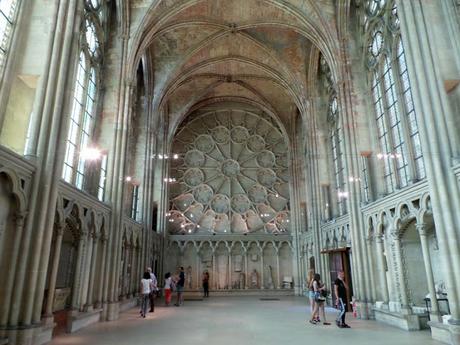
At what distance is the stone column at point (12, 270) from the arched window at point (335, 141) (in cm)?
1384

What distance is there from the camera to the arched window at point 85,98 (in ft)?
36.9

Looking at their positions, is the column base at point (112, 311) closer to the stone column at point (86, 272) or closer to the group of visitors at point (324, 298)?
the stone column at point (86, 272)

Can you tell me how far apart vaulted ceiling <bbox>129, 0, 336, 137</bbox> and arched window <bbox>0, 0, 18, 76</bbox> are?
7.53 metres

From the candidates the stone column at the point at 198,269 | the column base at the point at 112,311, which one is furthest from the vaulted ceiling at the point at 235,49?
the column base at the point at 112,311

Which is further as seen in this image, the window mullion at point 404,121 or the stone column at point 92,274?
the stone column at point 92,274

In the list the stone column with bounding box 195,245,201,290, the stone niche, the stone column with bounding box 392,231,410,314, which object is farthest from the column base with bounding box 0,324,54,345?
the stone column with bounding box 195,245,201,290

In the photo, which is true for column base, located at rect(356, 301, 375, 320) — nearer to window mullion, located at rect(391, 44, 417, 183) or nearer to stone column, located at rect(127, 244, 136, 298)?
window mullion, located at rect(391, 44, 417, 183)

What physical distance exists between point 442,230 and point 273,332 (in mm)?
4854

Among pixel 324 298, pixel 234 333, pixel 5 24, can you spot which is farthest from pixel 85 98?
pixel 324 298

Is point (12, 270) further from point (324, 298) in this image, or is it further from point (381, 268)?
point (381, 268)

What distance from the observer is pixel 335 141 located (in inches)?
723

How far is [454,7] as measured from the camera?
906cm

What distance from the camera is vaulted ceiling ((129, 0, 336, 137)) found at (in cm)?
1659

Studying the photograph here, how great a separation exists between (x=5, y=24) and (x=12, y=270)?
5.83 metres
